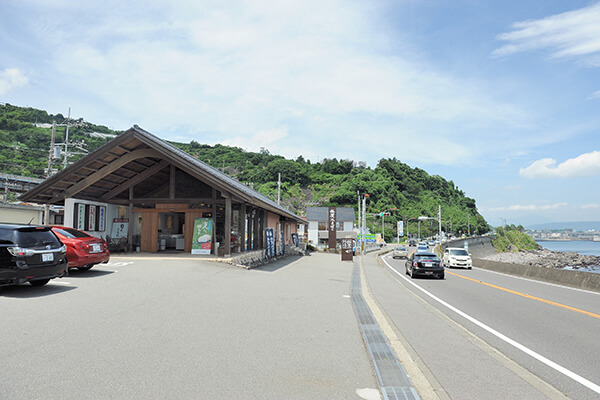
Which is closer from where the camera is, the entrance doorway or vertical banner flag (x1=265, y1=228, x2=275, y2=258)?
the entrance doorway

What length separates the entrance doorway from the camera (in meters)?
22.3

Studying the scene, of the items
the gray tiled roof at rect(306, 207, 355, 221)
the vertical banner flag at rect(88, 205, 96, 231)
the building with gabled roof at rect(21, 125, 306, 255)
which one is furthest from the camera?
Answer: the gray tiled roof at rect(306, 207, 355, 221)

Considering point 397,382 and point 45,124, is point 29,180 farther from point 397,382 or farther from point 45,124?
point 45,124

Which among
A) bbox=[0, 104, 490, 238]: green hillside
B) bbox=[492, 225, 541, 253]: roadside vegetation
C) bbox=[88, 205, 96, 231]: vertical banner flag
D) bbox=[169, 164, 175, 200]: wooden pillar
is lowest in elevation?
bbox=[492, 225, 541, 253]: roadside vegetation

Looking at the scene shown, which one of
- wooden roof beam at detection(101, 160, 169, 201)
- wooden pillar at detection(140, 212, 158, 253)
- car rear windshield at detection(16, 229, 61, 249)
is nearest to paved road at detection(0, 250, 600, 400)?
car rear windshield at detection(16, 229, 61, 249)

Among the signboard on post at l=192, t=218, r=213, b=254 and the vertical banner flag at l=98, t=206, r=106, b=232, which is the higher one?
the vertical banner flag at l=98, t=206, r=106, b=232

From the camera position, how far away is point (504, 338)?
7.15m

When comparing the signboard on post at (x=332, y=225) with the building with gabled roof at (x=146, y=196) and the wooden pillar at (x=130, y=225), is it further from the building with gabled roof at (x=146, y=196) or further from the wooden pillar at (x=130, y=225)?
the wooden pillar at (x=130, y=225)

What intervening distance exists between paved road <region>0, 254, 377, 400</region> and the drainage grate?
154 millimetres

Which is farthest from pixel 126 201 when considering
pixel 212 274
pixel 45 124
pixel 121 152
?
pixel 45 124

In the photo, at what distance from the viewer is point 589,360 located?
5.79 m

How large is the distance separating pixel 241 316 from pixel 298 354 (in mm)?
2595

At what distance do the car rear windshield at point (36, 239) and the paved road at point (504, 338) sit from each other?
26.9 feet

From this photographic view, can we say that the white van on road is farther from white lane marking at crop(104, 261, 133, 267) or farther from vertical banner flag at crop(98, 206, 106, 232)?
vertical banner flag at crop(98, 206, 106, 232)
